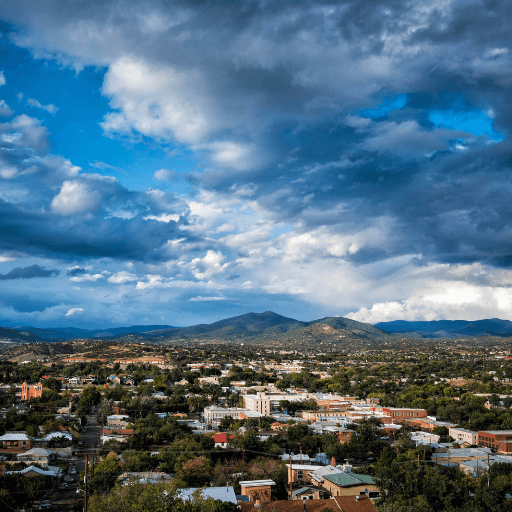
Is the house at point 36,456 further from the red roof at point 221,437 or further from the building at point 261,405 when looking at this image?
the building at point 261,405

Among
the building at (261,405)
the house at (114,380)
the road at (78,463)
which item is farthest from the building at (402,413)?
the house at (114,380)

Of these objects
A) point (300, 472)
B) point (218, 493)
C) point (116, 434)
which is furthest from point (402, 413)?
point (218, 493)

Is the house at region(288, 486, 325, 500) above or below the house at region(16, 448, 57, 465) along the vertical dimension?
below

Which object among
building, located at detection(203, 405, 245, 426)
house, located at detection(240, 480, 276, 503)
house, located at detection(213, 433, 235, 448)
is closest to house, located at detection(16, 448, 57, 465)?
house, located at detection(213, 433, 235, 448)

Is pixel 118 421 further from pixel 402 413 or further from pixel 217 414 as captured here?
pixel 402 413

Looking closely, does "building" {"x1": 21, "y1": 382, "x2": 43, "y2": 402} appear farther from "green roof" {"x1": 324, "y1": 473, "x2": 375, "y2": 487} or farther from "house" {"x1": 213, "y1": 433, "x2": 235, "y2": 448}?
"green roof" {"x1": 324, "y1": 473, "x2": 375, "y2": 487}

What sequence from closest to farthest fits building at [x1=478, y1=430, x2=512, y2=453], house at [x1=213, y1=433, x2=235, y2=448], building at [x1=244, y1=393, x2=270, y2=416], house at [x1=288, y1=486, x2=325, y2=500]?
house at [x1=288, y1=486, x2=325, y2=500]
house at [x1=213, y1=433, x2=235, y2=448]
building at [x1=478, y1=430, x2=512, y2=453]
building at [x1=244, y1=393, x2=270, y2=416]

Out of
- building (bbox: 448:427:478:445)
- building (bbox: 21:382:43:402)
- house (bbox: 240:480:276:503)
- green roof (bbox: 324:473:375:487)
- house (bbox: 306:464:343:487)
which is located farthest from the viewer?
building (bbox: 21:382:43:402)
